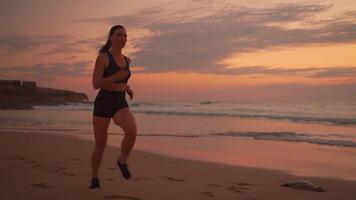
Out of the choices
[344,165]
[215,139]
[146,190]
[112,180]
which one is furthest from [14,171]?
[215,139]

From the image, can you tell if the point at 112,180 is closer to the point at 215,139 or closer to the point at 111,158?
the point at 111,158

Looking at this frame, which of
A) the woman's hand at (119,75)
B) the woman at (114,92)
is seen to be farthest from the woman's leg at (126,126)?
the woman's hand at (119,75)

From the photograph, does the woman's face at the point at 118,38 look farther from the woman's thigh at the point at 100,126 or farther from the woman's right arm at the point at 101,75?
the woman's thigh at the point at 100,126

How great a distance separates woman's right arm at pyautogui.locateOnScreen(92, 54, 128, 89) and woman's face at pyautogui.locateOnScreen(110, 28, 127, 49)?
8.3 inches

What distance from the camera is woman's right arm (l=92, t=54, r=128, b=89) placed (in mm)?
4300

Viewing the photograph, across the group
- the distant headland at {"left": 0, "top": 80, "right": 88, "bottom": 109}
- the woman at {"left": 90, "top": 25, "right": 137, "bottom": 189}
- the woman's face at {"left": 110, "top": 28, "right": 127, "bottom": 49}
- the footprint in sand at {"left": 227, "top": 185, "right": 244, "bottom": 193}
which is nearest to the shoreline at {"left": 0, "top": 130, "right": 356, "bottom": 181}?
the footprint in sand at {"left": 227, "top": 185, "right": 244, "bottom": 193}

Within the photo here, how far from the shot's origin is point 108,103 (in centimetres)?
447

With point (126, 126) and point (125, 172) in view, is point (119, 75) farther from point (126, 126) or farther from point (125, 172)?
point (125, 172)

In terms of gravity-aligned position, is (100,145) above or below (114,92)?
below

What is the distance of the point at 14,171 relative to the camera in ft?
19.8

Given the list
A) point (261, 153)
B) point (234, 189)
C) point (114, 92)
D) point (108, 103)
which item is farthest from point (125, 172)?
point (261, 153)

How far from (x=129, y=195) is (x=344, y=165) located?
5.67 metres

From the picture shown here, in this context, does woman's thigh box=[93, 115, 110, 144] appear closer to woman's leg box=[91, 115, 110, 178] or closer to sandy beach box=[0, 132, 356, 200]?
woman's leg box=[91, 115, 110, 178]

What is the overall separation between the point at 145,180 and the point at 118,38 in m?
2.43
